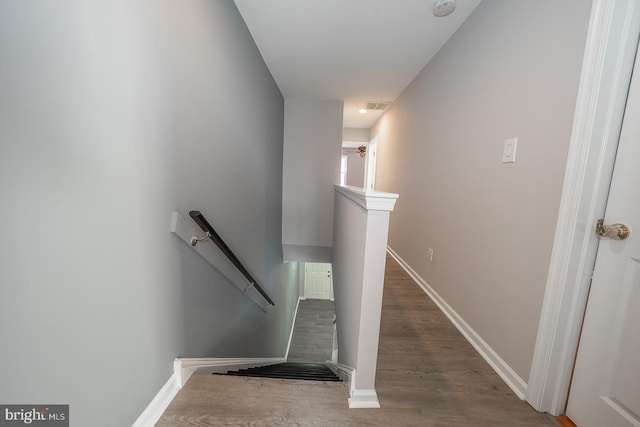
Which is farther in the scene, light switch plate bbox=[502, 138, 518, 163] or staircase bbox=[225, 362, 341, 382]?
staircase bbox=[225, 362, 341, 382]

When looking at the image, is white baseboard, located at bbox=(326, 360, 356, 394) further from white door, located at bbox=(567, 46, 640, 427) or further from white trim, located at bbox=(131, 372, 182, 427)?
white door, located at bbox=(567, 46, 640, 427)

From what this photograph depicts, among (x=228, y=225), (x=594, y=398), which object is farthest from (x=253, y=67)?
(x=594, y=398)

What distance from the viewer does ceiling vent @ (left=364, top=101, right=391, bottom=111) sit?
12.9ft

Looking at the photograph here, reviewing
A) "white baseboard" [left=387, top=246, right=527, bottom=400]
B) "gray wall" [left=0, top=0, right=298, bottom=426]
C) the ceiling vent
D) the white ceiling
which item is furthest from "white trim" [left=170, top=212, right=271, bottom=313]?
the ceiling vent

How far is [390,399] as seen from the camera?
123 centimetres

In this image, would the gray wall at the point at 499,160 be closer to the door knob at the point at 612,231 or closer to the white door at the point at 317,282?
the door knob at the point at 612,231

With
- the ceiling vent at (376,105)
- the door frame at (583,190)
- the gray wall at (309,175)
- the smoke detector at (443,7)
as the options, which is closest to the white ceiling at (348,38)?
the smoke detector at (443,7)

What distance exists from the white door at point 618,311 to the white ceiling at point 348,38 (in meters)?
1.49

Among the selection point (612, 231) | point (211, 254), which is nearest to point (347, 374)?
point (211, 254)

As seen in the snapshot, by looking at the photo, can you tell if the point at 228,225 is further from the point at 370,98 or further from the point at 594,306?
the point at 370,98

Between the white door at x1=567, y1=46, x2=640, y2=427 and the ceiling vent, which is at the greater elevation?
the ceiling vent

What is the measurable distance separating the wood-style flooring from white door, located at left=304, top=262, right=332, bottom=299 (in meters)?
5.98

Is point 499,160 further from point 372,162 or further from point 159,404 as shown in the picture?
point 372,162

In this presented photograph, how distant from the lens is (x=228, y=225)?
1892 millimetres
